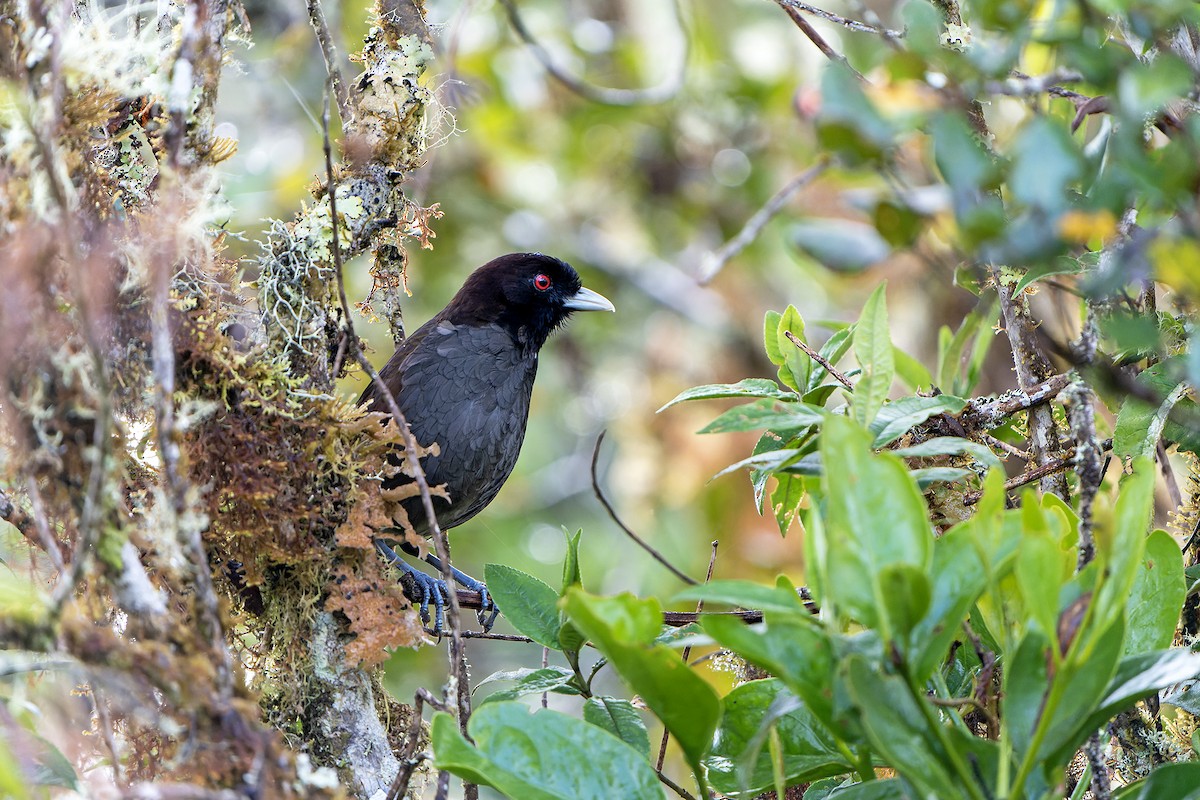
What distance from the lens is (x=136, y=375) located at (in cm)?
191

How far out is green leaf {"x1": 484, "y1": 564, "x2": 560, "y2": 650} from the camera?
1903mm

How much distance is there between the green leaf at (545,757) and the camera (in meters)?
1.49

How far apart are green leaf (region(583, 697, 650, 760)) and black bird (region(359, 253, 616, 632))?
4.41 ft

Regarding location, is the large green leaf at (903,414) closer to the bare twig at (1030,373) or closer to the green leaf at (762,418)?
the green leaf at (762,418)

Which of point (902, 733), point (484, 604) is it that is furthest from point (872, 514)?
point (484, 604)

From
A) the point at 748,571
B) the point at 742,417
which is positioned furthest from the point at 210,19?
the point at 748,571

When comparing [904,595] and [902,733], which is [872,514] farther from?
[902,733]

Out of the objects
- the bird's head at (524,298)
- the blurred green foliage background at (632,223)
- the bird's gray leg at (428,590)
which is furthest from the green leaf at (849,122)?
the blurred green foliage background at (632,223)

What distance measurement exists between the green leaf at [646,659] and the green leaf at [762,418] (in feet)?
0.97

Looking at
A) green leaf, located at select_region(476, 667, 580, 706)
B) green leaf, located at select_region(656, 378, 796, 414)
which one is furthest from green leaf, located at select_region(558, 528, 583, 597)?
green leaf, located at select_region(656, 378, 796, 414)

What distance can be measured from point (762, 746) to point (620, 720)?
0.80ft

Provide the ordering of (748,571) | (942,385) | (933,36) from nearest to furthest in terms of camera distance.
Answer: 1. (933,36)
2. (942,385)
3. (748,571)

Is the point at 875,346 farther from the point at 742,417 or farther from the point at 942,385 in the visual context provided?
the point at 942,385

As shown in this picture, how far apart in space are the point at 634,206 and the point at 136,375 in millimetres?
6382
